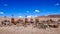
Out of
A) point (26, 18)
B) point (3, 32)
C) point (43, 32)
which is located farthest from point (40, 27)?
point (26, 18)

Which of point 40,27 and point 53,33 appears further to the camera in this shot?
point 40,27

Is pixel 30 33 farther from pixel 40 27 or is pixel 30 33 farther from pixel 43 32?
pixel 40 27

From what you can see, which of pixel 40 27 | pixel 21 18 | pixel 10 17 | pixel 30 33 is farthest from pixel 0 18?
pixel 30 33

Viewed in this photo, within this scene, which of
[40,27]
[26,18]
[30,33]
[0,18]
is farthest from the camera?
[0,18]

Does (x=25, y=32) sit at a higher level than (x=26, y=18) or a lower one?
lower

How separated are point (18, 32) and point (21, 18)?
281 inches

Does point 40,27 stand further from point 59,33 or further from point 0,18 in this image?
point 0,18

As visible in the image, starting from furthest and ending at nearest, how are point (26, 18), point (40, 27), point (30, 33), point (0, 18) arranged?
1. point (0, 18)
2. point (26, 18)
3. point (40, 27)
4. point (30, 33)

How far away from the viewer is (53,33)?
1153cm

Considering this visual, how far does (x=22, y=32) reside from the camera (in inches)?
463

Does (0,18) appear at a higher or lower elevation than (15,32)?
higher

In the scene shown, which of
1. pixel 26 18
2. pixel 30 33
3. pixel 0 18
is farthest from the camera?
Result: pixel 0 18

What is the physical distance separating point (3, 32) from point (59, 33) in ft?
16.4

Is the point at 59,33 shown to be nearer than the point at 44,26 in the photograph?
Yes
